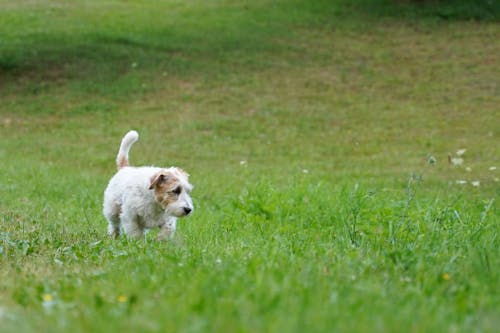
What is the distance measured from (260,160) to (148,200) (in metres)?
7.87

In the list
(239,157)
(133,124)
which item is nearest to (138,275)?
(239,157)

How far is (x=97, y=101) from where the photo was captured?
63.5ft

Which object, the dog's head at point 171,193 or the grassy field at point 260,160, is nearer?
the grassy field at point 260,160

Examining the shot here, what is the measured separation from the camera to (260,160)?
14.8m

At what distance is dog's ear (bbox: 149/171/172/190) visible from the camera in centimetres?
685

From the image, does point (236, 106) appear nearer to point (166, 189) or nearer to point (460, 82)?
point (460, 82)

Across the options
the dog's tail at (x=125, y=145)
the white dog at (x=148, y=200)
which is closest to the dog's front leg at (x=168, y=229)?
the white dog at (x=148, y=200)

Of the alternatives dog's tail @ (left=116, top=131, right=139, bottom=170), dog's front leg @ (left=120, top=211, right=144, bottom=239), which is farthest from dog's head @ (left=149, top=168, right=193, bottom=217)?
dog's tail @ (left=116, top=131, right=139, bottom=170)

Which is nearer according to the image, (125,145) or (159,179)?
(159,179)

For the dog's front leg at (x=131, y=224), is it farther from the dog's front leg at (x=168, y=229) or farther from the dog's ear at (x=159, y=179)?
the dog's ear at (x=159, y=179)

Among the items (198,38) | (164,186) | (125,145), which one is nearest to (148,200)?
(164,186)

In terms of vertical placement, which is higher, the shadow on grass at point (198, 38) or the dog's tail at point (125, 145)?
the dog's tail at point (125, 145)

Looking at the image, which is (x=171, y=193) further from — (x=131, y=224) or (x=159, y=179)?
(x=131, y=224)

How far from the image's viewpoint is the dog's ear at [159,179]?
Result: 6.85 m
